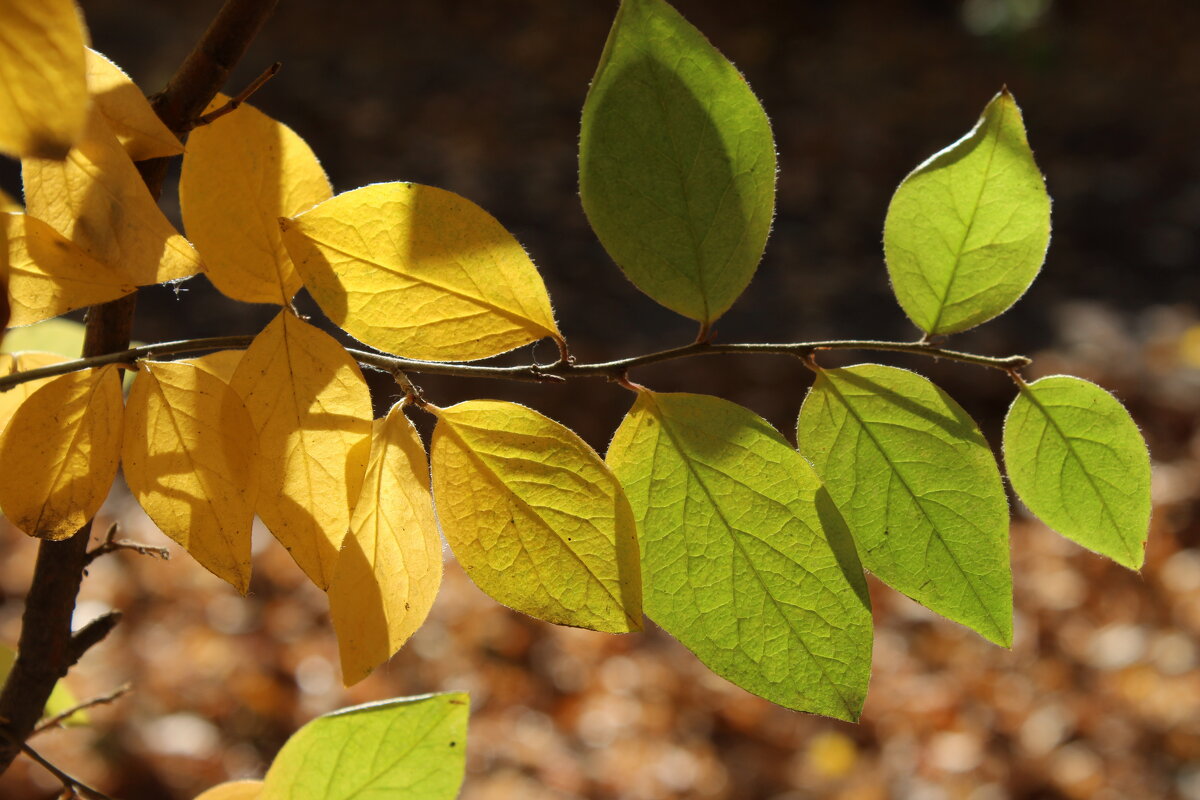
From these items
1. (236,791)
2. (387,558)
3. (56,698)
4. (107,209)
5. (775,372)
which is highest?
(107,209)

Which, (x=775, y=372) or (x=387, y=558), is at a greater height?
(x=387, y=558)

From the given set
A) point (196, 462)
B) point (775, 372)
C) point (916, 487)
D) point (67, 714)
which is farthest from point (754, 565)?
point (775, 372)

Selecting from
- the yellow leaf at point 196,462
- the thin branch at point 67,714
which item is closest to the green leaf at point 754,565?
the yellow leaf at point 196,462

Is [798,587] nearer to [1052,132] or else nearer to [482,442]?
[482,442]

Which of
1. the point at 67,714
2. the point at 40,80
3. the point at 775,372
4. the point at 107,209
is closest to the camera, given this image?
the point at 40,80

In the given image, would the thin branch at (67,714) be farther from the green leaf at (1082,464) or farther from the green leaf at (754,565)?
the green leaf at (1082,464)

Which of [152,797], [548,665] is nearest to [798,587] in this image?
[152,797]

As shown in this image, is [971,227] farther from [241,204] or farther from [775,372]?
[775,372]
